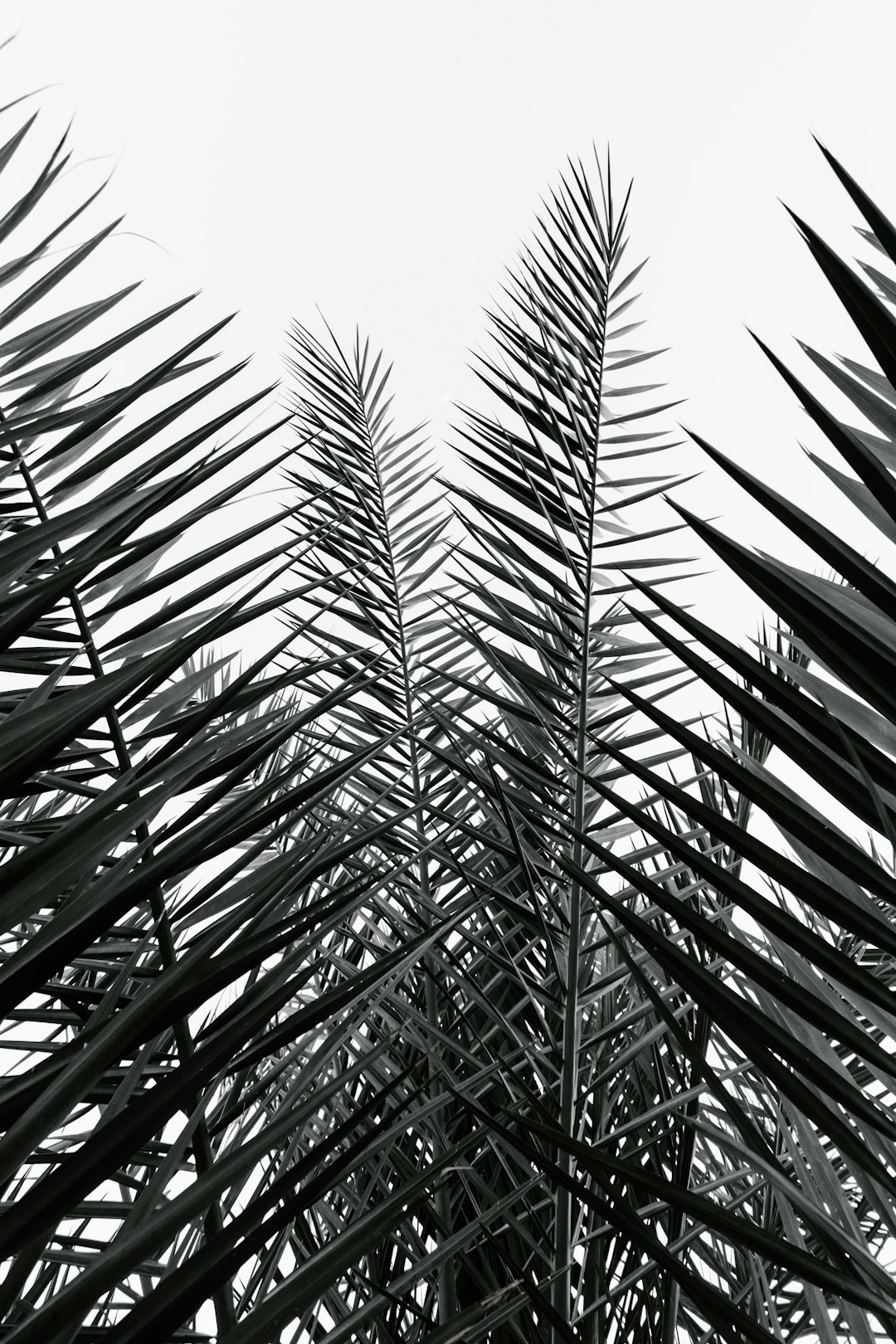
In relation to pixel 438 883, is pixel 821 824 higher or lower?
lower

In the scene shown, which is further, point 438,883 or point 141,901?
point 438,883

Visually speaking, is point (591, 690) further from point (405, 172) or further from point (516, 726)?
point (405, 172)

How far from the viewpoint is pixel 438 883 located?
4.29 feet

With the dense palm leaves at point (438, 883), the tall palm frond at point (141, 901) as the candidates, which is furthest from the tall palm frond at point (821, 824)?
the tall palm frond at point (141, 901)

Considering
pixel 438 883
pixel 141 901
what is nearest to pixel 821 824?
pixel 141 901

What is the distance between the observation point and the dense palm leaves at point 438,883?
36 cm

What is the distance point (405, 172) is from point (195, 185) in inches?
48.0

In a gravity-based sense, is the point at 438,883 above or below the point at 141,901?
above

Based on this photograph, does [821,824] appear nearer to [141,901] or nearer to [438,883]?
[141,901]

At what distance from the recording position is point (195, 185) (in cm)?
405

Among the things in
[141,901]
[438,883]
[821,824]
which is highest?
[438,883]

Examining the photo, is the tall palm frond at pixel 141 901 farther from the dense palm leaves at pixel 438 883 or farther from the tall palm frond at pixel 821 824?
the tall palm frond at pixel 821 824

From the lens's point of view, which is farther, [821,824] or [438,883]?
[438,883]

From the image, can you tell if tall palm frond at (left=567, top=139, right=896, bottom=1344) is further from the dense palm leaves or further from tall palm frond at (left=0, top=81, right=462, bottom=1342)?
tall palm frond at (left=0, top=81, right=462, bottom=1342)
